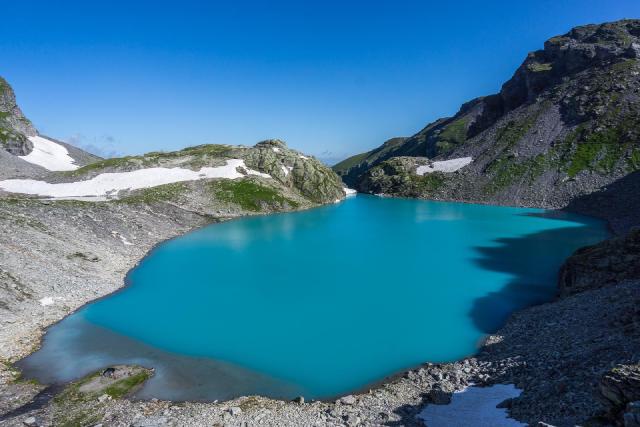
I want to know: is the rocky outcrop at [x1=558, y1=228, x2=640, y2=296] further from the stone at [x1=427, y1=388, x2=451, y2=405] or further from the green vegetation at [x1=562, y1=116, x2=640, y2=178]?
the green vegetation at [x1=562, y1=116, x2=640, y2=178]

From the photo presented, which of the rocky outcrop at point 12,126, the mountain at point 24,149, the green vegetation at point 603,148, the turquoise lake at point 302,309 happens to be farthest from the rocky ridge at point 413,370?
the rocky outcrop at point 12,126

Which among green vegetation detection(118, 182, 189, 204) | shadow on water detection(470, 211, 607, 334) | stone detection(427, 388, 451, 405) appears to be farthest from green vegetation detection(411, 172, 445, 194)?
stone detection(427, 388, 451, 405)

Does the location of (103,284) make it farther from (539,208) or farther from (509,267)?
(539,208)

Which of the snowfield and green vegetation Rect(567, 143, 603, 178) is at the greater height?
green vegetation Rect(567, 143, 603, 178)

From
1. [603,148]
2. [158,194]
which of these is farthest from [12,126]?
[603,148]

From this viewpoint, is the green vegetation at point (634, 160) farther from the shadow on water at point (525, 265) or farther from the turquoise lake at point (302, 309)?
the turquoise lake at point (302, 309)

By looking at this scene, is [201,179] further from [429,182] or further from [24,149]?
[24,149]

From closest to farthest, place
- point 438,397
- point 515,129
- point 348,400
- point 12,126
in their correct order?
point 438,397 < point 348,400 < point 515,129 < point 12,126
